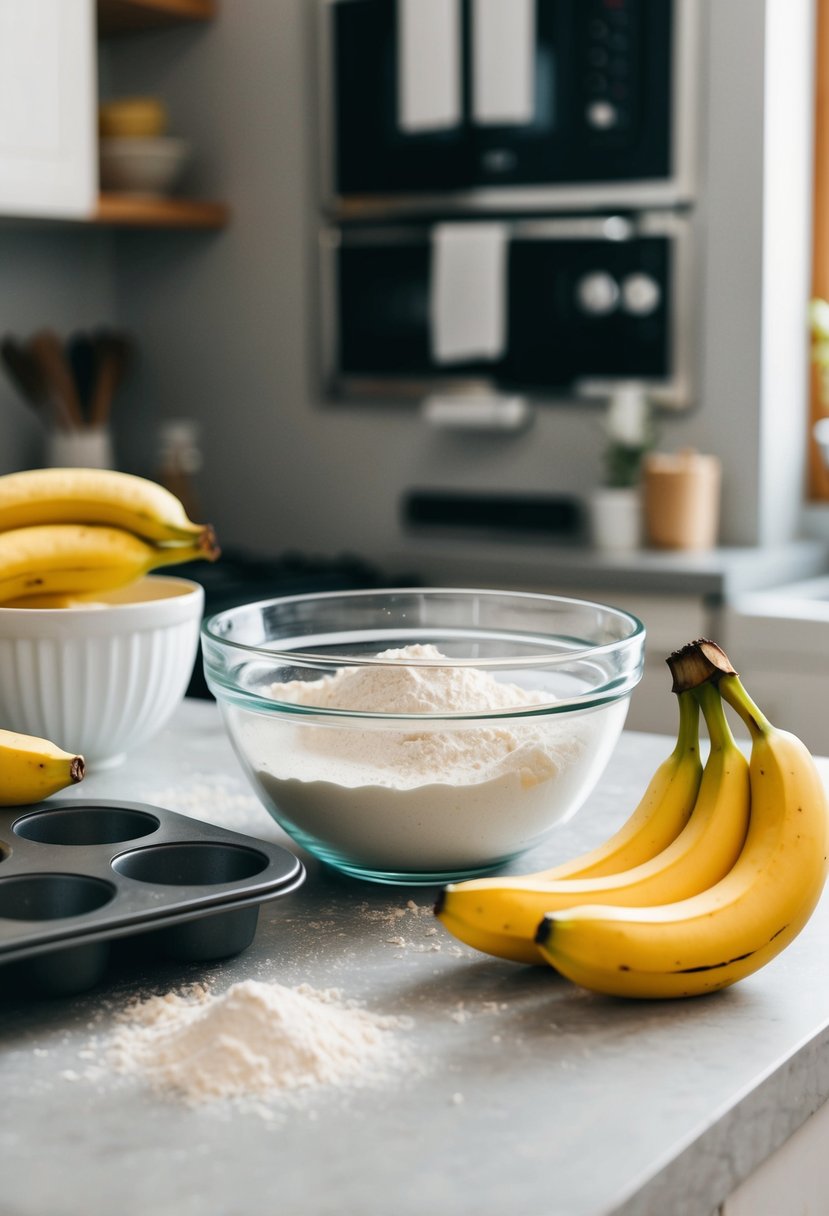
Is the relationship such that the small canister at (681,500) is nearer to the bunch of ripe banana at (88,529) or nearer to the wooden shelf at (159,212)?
the wooden shelf at (159,212)

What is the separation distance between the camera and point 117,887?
754mm

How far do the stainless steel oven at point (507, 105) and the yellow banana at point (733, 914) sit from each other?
1.87 m

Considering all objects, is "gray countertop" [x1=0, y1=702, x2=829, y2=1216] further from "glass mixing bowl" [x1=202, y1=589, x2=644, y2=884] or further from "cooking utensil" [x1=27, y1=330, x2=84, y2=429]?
"cooking utensil" [x1=27, y1=330, x2=84, y2=429]

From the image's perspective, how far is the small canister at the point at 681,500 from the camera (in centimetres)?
244

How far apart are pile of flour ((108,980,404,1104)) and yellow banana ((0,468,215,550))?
20.8 inches

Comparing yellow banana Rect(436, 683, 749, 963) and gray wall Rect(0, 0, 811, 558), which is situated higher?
gray wall Rect(0, 0, 811, 558)

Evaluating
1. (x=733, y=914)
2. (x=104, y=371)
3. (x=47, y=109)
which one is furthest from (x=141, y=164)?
(x=733, y=914)

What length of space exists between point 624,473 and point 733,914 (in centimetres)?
186

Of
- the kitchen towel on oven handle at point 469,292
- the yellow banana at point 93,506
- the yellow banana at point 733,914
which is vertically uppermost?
the kitchen towel on oven handle at point 469,292

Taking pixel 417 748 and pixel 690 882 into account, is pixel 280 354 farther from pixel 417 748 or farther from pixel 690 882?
pixel 690 882

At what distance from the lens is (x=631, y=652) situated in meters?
0.92

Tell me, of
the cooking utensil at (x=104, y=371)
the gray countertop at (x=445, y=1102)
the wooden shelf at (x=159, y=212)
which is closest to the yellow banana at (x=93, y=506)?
the gray countertop at (x=445, y=1102)

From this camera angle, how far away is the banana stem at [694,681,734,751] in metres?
0.80

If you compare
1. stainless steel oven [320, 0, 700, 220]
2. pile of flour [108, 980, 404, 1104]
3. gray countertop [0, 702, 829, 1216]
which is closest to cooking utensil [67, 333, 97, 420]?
stainless steel oven [320, 0, 700, 220]
